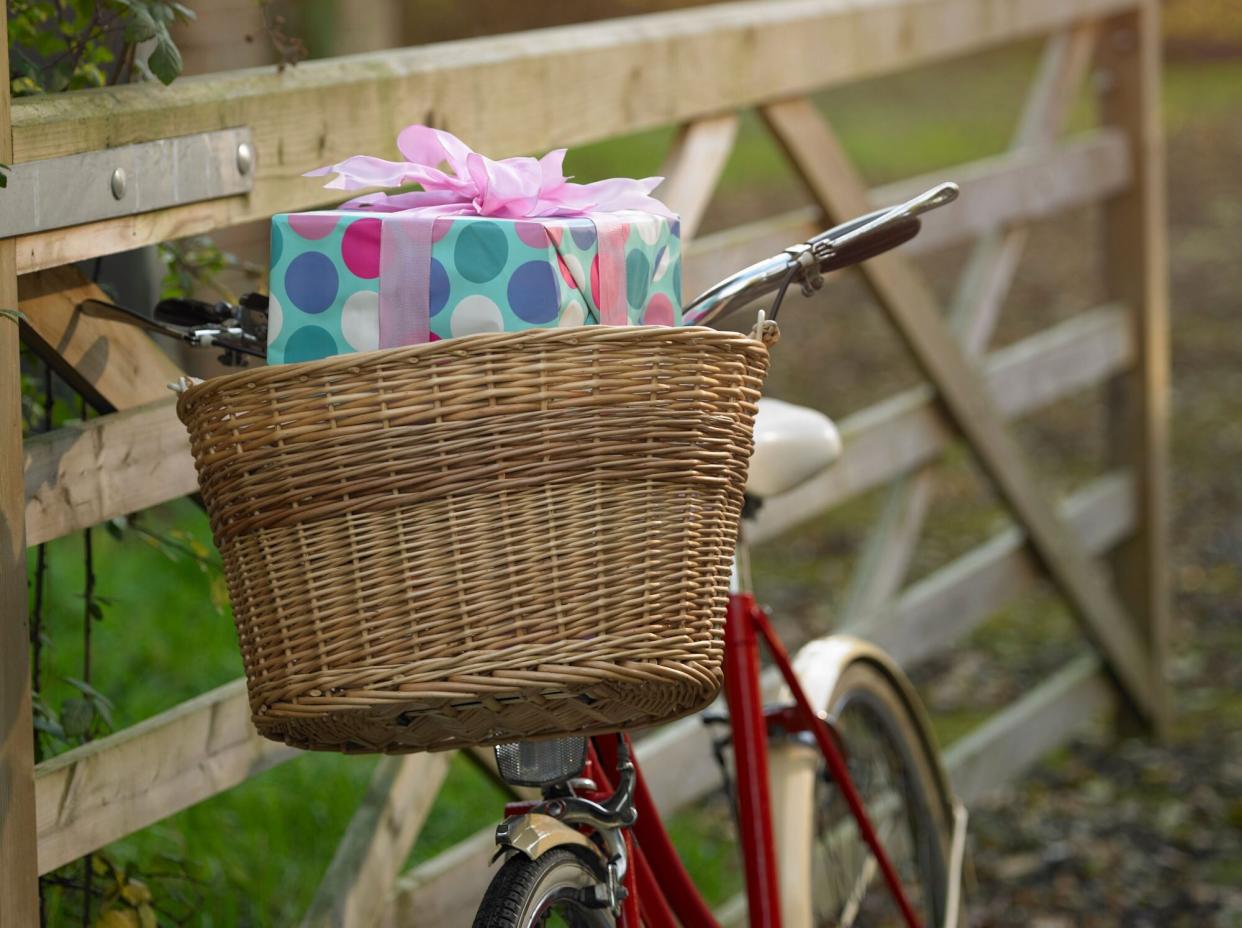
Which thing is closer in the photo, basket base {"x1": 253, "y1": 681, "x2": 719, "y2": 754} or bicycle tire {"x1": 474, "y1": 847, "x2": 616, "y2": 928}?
basket base {"x1": 253, "y1": 681, "x2": 719, "y2": 754}

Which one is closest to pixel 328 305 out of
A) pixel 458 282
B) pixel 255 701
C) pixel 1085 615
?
pixel 458 282

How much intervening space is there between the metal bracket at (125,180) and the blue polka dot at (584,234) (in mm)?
588

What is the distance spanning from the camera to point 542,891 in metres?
1.54

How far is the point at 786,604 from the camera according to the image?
524 centimetres

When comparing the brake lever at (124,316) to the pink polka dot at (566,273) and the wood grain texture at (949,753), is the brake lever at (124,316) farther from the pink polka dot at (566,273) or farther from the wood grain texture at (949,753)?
the wood grain texture at (949,753)

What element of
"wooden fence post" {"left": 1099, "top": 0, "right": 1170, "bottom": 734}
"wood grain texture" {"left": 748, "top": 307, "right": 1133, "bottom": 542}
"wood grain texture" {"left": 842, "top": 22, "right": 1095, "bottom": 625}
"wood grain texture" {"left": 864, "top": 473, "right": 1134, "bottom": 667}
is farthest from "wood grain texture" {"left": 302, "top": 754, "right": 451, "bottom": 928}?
"wooden fence post" {"left": 1099, "top": 0, "right": 1170, "bottom": 734}

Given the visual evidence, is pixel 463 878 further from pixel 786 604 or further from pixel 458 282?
pixel 786 604

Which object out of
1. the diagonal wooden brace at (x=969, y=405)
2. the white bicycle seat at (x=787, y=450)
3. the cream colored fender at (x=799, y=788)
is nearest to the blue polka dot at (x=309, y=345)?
the white bicycle seat at (x=787, y=450)

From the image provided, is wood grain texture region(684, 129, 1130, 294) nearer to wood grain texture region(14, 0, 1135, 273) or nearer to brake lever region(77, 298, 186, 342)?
wood grain texture region(14, 0, 1135, 273)

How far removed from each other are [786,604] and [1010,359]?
62.7 inches

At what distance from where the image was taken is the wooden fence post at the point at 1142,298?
4.17 meters

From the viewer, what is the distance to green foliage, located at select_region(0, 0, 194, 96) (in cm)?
171

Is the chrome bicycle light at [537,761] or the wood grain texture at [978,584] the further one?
the wood grain texture at [978,584]

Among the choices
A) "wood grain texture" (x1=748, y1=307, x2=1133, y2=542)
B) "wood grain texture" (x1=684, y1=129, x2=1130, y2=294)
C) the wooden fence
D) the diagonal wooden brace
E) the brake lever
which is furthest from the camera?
"wood grain texture" (x1=748, y1=307, x2=1133, y2=542)
